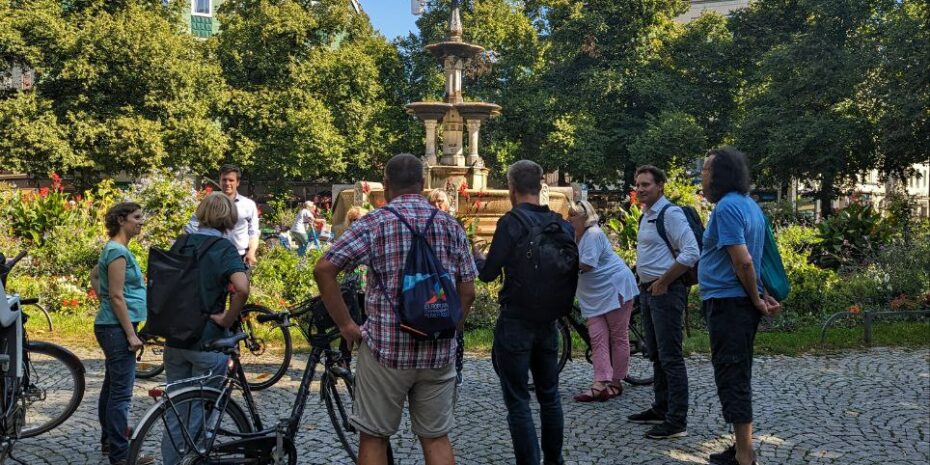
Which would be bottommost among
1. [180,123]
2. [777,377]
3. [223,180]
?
[777,377]

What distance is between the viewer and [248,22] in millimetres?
34594

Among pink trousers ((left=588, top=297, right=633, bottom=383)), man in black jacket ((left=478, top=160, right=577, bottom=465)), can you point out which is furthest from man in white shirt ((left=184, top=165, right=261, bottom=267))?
man in black jacket ((left=478, top=160, right=577, bottom=465))

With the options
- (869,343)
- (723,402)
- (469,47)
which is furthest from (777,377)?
(469,47)

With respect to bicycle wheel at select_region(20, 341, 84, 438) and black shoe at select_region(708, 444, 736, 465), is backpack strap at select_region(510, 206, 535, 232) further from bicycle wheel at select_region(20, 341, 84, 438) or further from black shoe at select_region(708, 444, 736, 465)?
bicycle wheel at select_region(20, 341, 84, 438)

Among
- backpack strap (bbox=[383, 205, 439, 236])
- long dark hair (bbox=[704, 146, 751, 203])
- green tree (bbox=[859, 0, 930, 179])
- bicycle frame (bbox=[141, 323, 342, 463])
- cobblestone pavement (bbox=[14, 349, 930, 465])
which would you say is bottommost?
cobblestone pavement (bbox=[14, 349, 930, 465])

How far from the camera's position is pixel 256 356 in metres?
8.32

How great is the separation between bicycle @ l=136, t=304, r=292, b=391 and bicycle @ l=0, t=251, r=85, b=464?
2.60 feet

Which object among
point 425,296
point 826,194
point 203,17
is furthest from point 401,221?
point 203,17

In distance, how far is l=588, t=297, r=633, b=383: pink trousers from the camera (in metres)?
6.90

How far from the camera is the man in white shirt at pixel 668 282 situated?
223 inches

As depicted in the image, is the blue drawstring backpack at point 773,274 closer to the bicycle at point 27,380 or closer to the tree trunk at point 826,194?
the bicycle at point 27,380

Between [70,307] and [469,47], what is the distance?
41.4ft

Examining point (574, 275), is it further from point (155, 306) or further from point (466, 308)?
point (155, 306)

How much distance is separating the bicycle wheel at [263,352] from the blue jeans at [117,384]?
171cm
